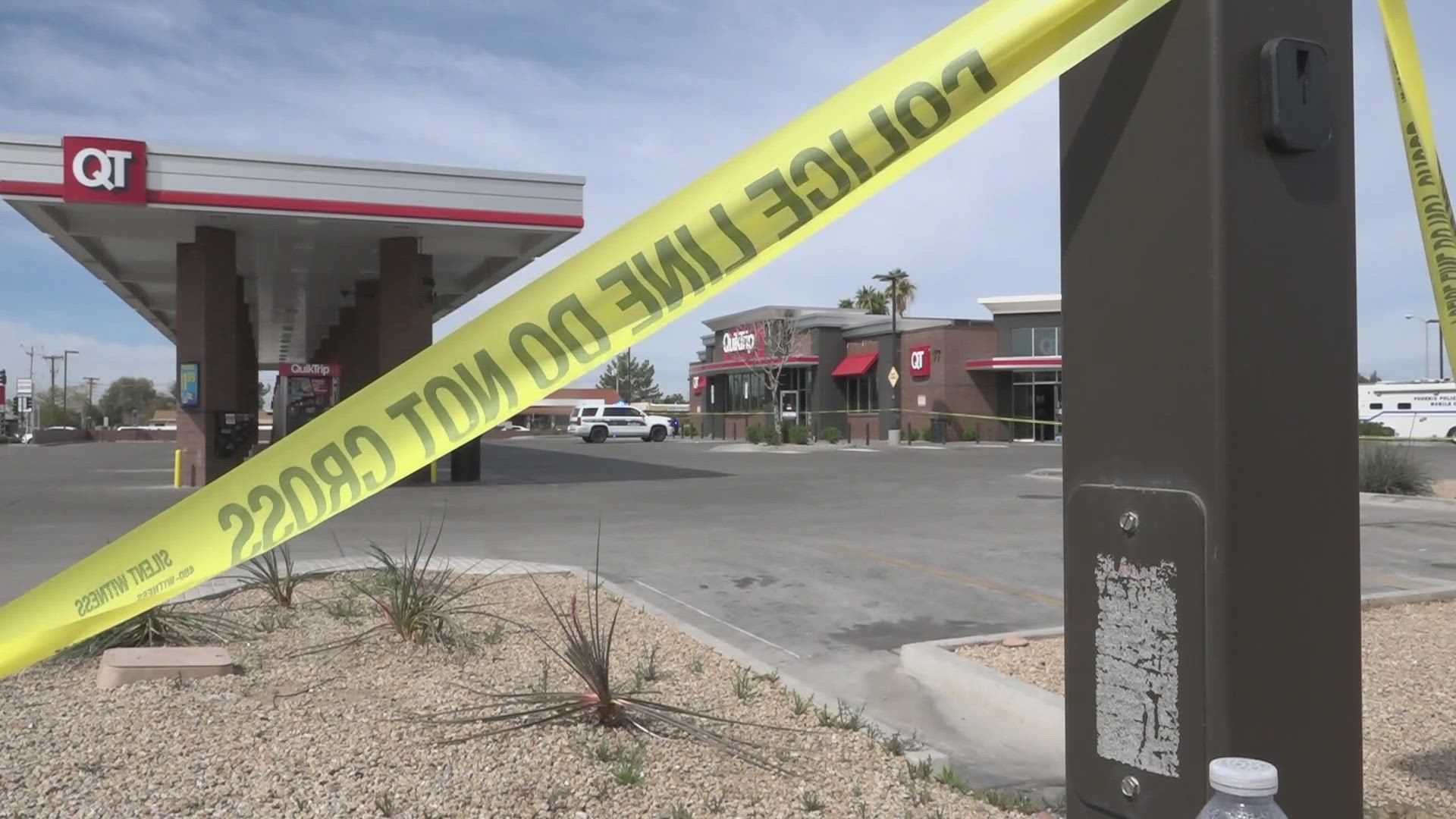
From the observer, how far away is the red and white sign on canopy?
2330 cm

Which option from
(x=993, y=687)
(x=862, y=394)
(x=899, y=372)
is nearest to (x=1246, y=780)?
(x=993, y=687)

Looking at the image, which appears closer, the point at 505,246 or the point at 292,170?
the point at 292,170

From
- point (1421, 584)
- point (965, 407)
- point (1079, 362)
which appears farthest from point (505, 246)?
point (965, 407)

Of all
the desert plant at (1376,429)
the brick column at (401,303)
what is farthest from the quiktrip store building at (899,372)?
the brick column at (401,303)

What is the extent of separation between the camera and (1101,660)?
2.32 meters

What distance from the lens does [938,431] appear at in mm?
47156

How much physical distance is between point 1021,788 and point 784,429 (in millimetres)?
40804

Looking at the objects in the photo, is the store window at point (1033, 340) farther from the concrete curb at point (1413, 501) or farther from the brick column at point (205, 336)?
the brick column at point (205, 336)

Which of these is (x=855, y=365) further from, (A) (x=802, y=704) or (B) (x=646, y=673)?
Result: (A) (x=802, y=704)

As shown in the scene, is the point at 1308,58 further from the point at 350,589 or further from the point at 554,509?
the point at 554,509

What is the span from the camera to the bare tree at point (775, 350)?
54125mm

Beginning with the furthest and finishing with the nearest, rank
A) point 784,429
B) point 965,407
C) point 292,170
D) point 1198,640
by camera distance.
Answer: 1. point 965,407
2. point 784,429
3. point 292,170
4. point 1198,640

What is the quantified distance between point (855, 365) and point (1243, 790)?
5258cm

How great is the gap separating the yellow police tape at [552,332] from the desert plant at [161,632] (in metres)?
3.67
